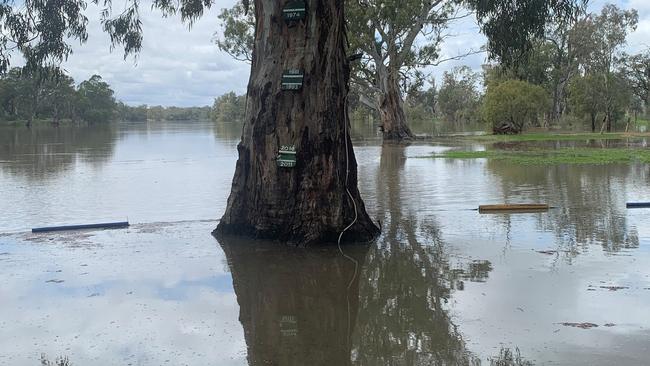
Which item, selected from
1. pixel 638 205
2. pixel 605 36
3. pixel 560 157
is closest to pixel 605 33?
pixel 605 36

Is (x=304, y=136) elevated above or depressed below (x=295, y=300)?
above

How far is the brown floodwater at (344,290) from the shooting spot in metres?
4.63

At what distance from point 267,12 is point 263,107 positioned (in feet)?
4.06

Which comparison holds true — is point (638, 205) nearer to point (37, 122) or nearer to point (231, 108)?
point (37, 122)

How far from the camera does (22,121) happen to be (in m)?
95.9

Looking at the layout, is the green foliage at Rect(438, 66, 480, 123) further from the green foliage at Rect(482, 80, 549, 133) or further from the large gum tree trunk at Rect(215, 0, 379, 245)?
the large gum tree trunk at Rect(215, 0, 379, 245)

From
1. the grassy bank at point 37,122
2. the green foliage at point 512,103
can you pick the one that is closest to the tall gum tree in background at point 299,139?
the green foliage at point 512,103

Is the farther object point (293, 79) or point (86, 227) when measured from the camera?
point (86, 227)

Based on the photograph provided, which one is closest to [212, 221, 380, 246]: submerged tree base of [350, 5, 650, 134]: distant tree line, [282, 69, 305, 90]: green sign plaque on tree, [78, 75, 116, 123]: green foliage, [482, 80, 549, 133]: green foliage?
[282, 69, 305, 90]: green sign plaque on tree

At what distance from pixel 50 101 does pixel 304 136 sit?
A: 100493mm

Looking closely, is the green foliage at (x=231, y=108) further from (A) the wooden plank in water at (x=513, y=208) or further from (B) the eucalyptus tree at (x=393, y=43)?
(A) the wooden plank in water at (x=513, y=208)

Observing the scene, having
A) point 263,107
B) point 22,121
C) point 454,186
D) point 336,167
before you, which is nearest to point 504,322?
point 336,167

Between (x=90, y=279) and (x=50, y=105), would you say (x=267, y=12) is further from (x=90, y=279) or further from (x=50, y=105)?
(x=50, y=105)

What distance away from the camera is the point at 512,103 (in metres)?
41.8
